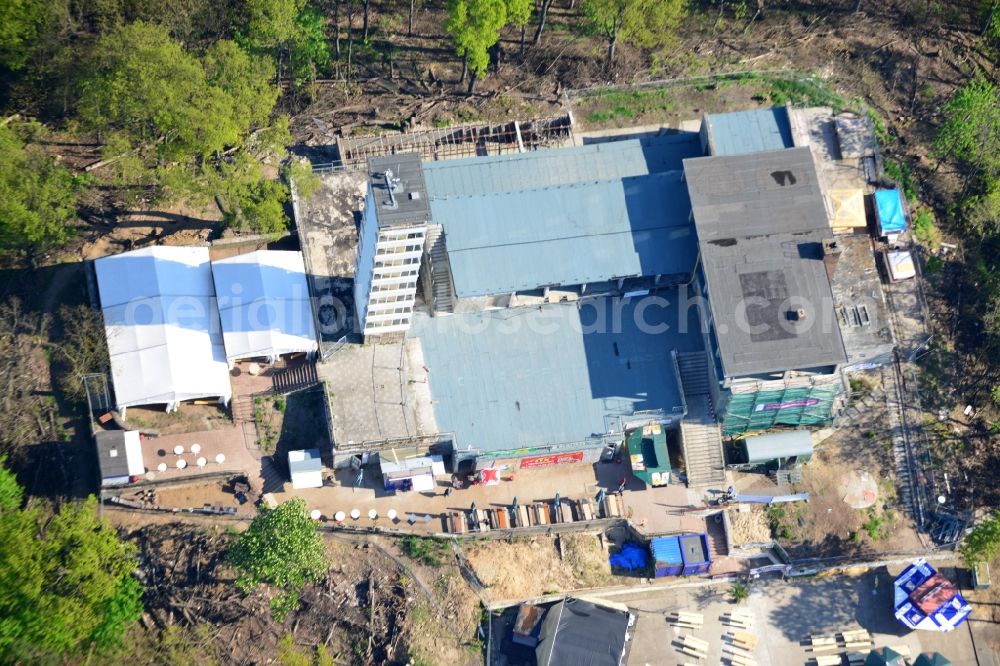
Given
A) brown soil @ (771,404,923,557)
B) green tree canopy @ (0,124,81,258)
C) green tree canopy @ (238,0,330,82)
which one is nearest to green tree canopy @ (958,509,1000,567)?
brown soil @ (771,404,923,557)

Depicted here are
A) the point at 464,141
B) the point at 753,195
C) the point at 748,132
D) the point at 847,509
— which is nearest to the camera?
the point at 753,195

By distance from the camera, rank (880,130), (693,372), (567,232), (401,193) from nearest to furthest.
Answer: (401,193)
(567,232)
(693,372)
(880,130)

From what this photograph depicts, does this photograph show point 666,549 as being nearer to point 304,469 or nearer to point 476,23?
point 304,469

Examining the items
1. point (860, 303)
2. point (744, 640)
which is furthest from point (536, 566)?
point (860, 303)

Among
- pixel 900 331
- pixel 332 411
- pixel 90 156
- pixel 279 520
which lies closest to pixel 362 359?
pixel 332 411

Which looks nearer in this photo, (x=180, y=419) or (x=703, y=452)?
(x=180, y=419)

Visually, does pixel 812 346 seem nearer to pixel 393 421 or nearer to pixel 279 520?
pixel 393 421
